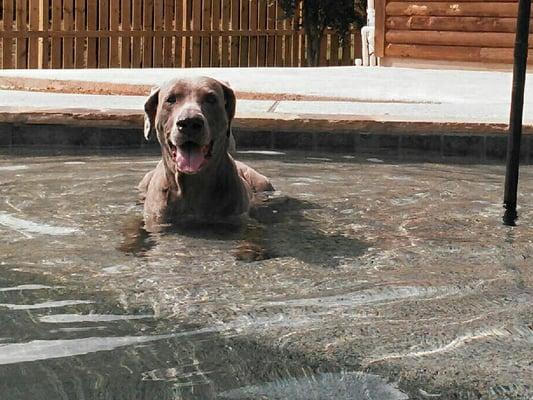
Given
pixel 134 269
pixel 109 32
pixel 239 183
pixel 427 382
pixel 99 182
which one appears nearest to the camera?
pixel 427 382

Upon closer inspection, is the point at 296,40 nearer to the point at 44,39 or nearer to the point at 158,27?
the point at 158,27

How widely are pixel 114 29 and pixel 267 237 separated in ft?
45.6

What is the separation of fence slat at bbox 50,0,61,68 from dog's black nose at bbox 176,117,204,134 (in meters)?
13.6

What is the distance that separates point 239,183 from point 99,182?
53.2 inches

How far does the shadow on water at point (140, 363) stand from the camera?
2678 millimetres

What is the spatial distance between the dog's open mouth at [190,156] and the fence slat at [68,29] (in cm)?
1363

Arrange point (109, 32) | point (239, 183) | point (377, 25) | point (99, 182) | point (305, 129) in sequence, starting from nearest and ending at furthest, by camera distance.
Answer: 1. point (239, 183)
2. point (99, 182)
3. point (305, 129)
4. point (377, 25)
5. point (109, 32)

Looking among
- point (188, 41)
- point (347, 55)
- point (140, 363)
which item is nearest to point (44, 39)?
point (188, 41)

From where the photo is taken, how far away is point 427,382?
2777 mm

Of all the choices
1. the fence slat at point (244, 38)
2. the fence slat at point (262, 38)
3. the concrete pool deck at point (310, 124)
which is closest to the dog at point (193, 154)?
the concrete pool deck at point (310, 124)

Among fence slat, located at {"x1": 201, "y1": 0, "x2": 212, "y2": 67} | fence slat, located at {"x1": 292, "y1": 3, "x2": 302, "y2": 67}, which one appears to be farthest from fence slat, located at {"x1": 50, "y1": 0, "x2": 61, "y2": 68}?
fence slat, located at {"x1": 292, "y1": 3, "x2": 302, "y2": 67}

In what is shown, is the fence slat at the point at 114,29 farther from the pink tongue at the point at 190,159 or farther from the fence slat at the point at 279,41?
the pink tongue at the point at 190,159

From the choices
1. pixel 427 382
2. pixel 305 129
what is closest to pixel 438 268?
pixel 427 382

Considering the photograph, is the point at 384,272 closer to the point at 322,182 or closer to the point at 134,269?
the point at 134,269
